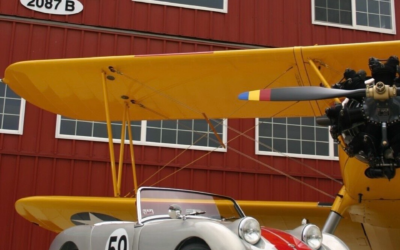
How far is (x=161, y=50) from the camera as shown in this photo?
10.9 metres

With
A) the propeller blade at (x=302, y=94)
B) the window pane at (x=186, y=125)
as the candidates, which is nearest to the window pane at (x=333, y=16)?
the window pane at (x=186, y=125)

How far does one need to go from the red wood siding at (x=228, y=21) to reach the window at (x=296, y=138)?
1.79 m

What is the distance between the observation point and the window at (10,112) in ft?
32.7

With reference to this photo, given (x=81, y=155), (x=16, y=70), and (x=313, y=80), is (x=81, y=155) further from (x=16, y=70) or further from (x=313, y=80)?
(x=313, y=80)

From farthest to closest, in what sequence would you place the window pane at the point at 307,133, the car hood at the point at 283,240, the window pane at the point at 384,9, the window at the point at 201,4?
the window pane at the point at 384,9, the window pane at the point at 307,133, the window at the point at 201,4, the car hood at the point at 283,240

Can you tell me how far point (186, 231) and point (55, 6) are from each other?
7.72 metres

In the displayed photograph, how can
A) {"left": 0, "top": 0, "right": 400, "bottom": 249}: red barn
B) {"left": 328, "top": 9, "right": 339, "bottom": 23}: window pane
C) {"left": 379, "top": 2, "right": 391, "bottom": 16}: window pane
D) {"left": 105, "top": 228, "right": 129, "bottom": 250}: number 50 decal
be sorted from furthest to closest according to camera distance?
1. {"left": 379, "top": 2, "right": 391, "bottom": 16}: window pane
2. {"left": 328, "top": 9, "right": 339, "bottom": 23}: window pane
3. {"left": 0, "top": 0, "right": 400, "bottom": 249}: red barn
4. {"left": 105, "top": 228, "right": 129, "bottom": 250}: number 50 decal

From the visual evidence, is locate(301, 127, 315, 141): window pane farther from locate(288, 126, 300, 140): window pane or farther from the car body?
the car body

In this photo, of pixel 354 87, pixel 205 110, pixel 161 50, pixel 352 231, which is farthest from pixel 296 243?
pixel 161 50

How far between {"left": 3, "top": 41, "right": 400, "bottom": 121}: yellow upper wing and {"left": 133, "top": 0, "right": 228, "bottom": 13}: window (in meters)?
3.27

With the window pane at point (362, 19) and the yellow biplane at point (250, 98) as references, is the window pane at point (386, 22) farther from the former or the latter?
the yellow biplane at point (250, 98)

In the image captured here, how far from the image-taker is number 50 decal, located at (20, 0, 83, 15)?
10422 millimetres

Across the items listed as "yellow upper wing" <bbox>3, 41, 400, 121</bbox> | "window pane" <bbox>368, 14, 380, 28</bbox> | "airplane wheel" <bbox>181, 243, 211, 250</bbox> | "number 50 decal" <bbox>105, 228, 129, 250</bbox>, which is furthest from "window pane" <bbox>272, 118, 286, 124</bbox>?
"airplane wheel" <bbox>181, 243, 211, 250</bbox>

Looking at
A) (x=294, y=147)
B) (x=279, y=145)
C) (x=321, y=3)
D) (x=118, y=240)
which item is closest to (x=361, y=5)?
(x=321, y=3)
